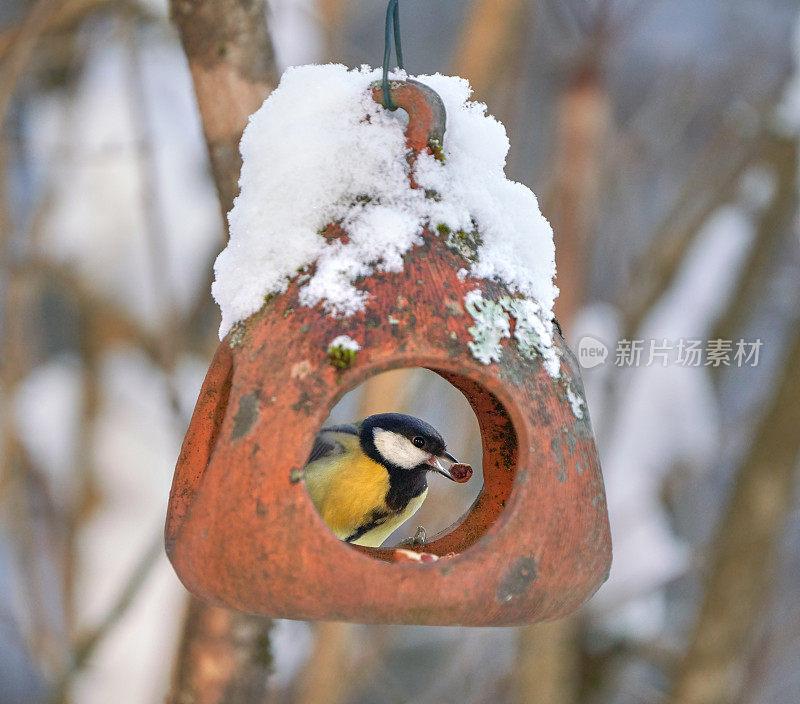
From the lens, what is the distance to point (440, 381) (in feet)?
17.4

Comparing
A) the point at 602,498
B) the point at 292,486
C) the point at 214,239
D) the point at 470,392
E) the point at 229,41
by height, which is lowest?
the point at 292,486

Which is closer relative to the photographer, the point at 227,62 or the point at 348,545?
the point at 348,545

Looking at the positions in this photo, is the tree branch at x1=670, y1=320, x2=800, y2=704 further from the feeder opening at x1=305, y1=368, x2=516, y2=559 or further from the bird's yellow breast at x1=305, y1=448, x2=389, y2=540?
the bird's yellow breast at x1=305, y1=448, x2=389, y2=540

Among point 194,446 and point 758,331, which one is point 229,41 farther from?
point 758,331

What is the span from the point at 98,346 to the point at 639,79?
177 inches

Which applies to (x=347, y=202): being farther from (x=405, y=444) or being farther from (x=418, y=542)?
(x=418, y=542)

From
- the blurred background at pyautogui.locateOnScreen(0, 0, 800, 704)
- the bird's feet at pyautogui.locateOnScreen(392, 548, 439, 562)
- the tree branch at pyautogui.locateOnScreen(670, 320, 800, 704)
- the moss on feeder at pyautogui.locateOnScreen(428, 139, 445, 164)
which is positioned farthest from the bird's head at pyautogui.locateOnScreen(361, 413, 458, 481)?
the tree branch at pyautogui.locateOnScreen(670, 320, 800, 704)

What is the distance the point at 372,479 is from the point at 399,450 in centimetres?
9

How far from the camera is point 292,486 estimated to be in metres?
1.46

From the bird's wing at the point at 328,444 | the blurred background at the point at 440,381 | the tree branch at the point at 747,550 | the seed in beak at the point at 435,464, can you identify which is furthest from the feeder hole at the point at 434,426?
the seed in beak at the point at 435,464

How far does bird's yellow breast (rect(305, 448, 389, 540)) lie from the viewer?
2.03 m

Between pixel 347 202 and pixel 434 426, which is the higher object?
pixel 434 426

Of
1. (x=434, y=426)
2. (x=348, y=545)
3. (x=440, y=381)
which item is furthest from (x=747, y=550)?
(x=348, y=545)

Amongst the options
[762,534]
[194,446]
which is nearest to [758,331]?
[762,534]
